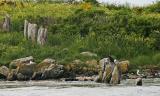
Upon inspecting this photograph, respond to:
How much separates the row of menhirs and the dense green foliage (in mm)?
656

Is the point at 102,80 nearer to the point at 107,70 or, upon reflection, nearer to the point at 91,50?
the point at 107,70

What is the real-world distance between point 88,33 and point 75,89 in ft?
80.2

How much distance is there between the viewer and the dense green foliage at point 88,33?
62500 mm

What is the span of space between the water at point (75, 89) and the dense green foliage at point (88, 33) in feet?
30.0

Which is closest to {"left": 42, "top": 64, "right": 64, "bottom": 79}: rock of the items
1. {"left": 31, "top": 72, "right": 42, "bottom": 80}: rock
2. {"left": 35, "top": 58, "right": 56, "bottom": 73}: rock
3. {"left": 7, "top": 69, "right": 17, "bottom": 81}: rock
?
{"left": 31, "top": 72, "right": 42, "bottom": 80}: rock

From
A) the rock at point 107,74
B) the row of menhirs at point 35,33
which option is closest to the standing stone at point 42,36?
the row of menhirs at point 35,33

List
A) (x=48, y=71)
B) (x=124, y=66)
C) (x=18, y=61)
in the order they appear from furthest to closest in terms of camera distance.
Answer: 1. (x=124, y=66)
2. (x=18, y=61)
3. (x=48, y=71)

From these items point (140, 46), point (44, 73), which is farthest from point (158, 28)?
point (44, 73)

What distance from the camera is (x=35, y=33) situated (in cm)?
6788

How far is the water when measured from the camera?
42.6 metres

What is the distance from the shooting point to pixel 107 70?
1879 inches

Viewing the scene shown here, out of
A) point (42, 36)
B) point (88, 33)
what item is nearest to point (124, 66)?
point (42, 36)

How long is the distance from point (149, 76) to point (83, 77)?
19.0 ft

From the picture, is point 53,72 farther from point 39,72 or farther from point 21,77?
point 21,77
